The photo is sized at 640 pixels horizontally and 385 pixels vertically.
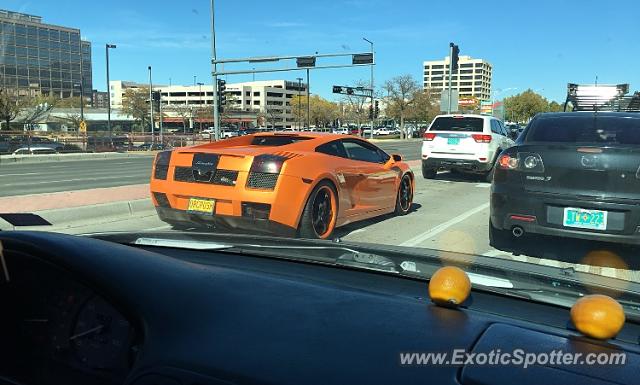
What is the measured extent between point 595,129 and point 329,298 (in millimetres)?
5069

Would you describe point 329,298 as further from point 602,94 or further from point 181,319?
point 602,94

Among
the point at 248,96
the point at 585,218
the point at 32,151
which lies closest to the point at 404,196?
the point at 585,218

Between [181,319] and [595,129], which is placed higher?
[595,129]

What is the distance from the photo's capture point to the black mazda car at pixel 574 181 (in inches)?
201

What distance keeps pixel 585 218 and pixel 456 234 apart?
2.31 meters

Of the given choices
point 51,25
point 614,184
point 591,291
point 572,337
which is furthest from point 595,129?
point 51,25

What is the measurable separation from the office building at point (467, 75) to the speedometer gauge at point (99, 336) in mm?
103289

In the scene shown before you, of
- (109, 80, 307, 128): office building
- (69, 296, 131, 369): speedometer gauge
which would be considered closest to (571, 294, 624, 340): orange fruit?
(69, 296, 131, 369): speedometer gauge

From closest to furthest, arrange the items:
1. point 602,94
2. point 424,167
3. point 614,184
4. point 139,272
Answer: point 139,272, point 614,184, point 424,167, point 602,94

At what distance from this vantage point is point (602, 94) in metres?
16.4

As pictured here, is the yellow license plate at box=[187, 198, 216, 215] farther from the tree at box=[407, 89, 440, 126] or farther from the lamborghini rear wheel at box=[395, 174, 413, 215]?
the tree at box=[407, 89, 440, 126]

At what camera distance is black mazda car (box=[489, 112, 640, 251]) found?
5117 millimetres

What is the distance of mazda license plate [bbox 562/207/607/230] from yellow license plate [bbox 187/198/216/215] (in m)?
3.68

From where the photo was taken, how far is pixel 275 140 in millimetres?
7730
